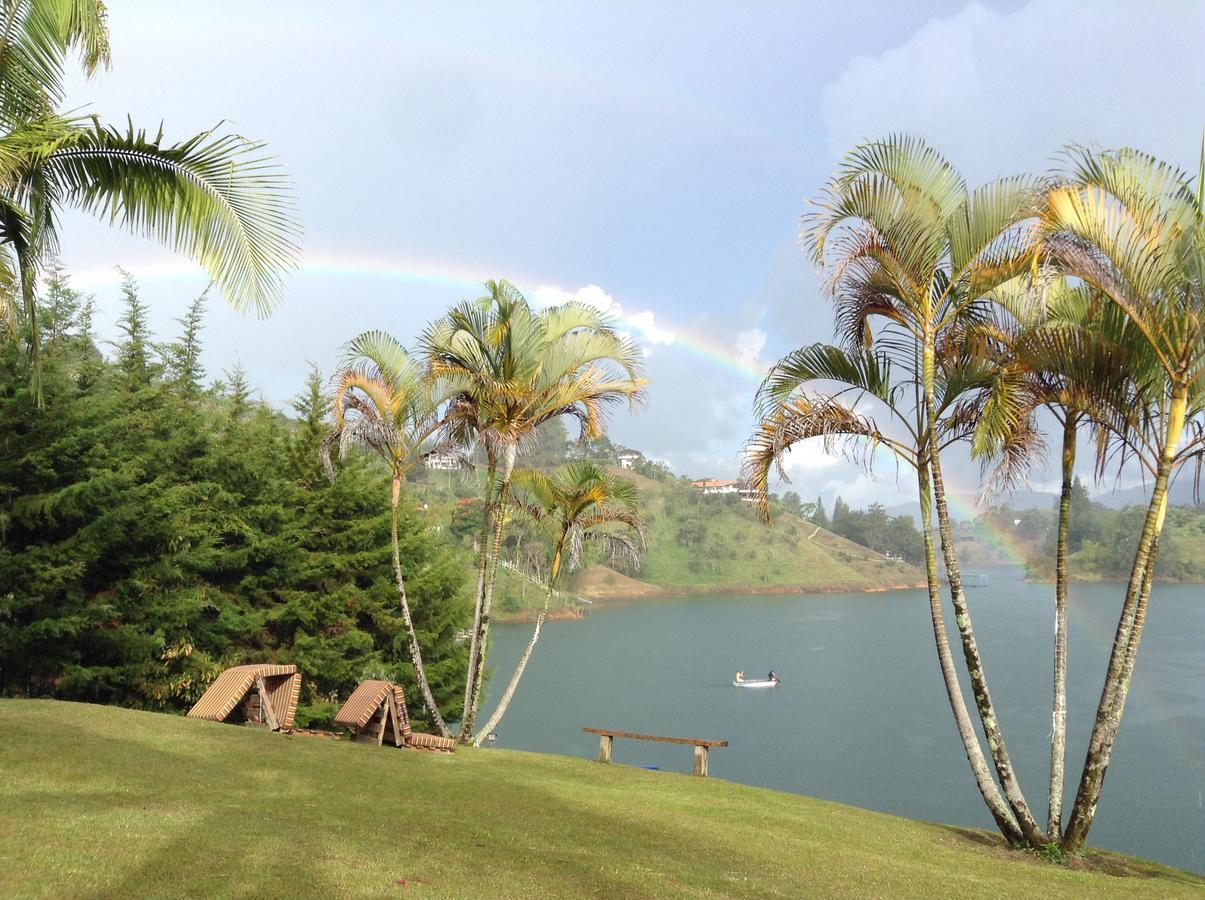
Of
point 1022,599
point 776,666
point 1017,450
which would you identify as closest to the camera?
point 1017,450

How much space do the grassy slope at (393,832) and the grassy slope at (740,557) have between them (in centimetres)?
8300

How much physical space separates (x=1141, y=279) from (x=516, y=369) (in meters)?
7.39

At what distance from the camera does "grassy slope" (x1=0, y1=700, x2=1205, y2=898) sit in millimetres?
4195

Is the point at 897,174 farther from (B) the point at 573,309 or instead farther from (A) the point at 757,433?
(B) the point at 573,309

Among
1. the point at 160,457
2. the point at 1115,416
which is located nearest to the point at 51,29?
the point at 1115,416

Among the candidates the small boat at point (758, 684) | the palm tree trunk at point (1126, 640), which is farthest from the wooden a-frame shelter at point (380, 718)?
the small boat at point (758, 684)

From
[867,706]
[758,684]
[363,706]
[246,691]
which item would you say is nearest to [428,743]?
[363,706]

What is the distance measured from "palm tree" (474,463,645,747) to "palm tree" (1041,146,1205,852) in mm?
6691

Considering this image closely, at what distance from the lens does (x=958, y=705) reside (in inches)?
324

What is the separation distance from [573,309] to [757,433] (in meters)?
4.69

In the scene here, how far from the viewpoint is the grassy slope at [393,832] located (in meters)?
4.20

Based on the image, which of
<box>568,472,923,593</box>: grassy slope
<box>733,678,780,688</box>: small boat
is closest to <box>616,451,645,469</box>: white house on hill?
<box>568,472,923,593</box>: grassy slope

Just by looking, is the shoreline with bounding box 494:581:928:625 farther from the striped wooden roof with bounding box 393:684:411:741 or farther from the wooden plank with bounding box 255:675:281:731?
the wooden plank with bounding box 255:675:281:731

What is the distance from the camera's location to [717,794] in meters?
9.71
